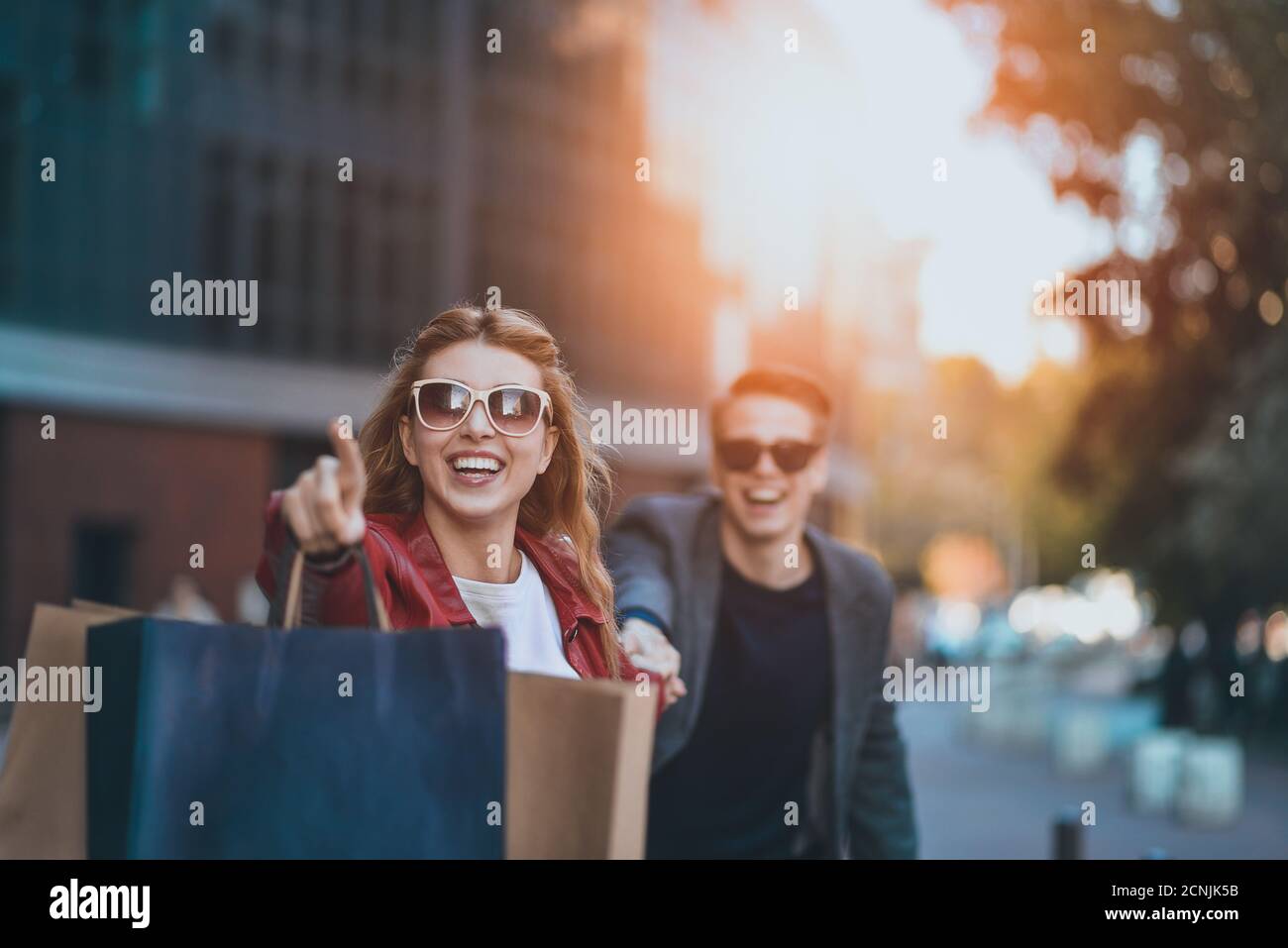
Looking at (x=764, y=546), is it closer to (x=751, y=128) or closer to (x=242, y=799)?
(x=242, y=799)

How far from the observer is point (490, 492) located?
254 centimetres

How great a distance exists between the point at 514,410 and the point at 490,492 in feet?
0.47

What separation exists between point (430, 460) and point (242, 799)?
2.33ft

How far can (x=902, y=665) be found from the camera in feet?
11.8

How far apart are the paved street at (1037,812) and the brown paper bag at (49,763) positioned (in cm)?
741

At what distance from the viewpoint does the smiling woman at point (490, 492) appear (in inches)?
97.5

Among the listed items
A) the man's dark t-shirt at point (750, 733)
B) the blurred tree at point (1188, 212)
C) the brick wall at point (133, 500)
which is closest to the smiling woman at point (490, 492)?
the man's dark t-shirt at point (750, 733)

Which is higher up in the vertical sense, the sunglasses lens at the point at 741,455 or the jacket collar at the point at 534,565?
the sunglasses lens at the point at 741,455

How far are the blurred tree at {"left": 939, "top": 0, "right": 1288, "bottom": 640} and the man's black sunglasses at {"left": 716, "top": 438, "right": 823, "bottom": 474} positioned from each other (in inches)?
408

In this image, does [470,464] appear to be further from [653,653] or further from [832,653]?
[832,653]

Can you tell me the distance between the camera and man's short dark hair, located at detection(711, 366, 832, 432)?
3.46 metres

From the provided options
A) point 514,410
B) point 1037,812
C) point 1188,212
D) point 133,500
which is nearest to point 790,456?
point 514,410

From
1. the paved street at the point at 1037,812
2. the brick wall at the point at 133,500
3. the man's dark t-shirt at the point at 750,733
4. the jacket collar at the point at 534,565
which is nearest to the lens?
the jacket collar at the point at 534,565

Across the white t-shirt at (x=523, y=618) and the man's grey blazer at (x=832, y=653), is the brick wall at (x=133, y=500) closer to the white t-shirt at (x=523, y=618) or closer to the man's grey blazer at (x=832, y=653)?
the man's grey blazer at (x=832, y=653)
